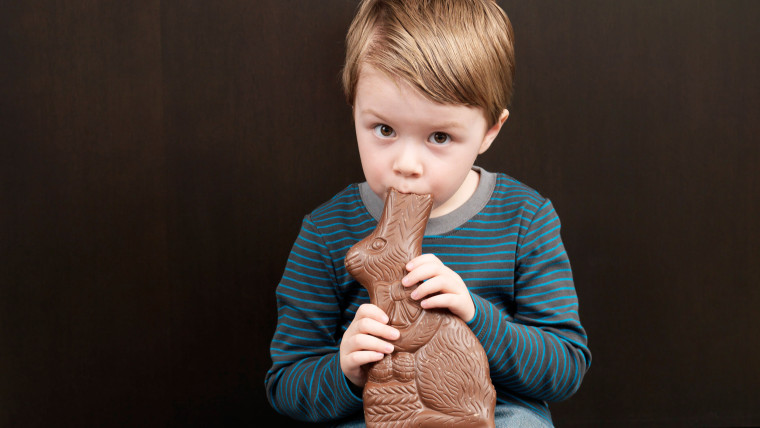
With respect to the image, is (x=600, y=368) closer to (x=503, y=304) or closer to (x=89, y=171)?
(x=503, y=304)

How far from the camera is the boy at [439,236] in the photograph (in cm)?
88

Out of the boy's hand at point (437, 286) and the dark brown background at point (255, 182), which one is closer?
the boy's hand at point (437, 286)

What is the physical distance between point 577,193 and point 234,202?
0.67 m

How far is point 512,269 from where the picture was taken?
3.39 feet

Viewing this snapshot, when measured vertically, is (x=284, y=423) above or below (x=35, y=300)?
below

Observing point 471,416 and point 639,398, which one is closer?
point 471,416

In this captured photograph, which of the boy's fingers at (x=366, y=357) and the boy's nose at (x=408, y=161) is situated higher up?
the boy's nose at (x=408, y=161)

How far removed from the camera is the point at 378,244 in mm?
862

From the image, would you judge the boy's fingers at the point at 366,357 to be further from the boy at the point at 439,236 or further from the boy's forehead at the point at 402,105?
the boy's forehead at the point at 402,105

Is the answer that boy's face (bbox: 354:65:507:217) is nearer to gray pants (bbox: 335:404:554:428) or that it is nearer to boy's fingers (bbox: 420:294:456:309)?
boy's fingers (bbox: 420:294:456:309)

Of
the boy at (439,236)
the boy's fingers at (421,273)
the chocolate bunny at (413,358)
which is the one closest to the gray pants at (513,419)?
the boy at (439,236)

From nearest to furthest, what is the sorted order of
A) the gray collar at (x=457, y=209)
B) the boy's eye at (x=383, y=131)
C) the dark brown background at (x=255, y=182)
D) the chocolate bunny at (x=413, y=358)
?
the chocolate bunny at (x=413, y=358), the boy's eye at (x=383, y=131), the gray collar at (x=457, y=209), the dark brown background at (x=255, y=182)

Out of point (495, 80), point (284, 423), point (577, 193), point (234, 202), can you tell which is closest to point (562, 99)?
point (577, 193)

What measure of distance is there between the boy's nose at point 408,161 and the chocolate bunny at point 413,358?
6 centimetres
